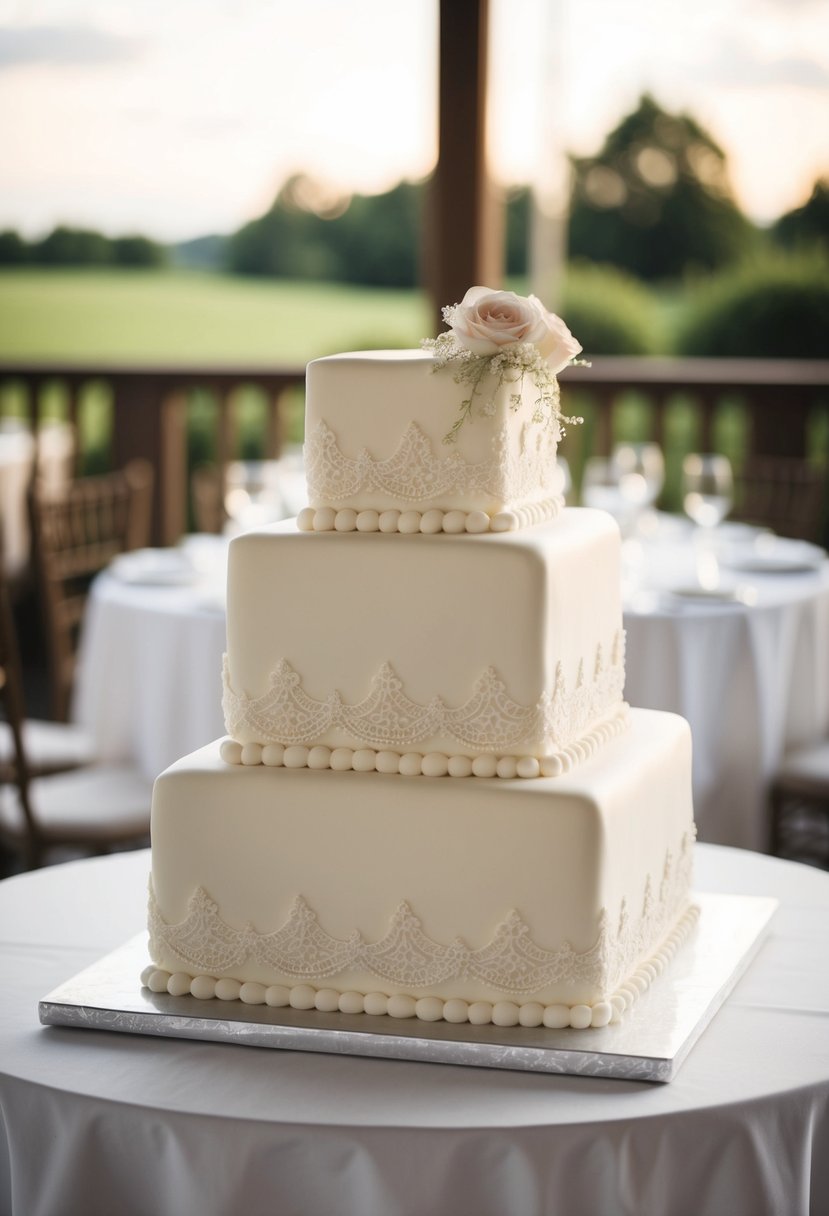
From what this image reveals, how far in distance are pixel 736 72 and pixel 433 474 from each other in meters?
10.2

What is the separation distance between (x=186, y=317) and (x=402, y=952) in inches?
386

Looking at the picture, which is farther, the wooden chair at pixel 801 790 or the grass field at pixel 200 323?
the grass field at pixel 200 323

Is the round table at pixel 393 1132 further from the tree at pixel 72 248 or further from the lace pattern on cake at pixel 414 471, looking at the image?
the tree at pixel 72 248

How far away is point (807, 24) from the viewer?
10859 mm

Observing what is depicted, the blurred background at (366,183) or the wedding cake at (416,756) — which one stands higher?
the blurred background at (366,183)

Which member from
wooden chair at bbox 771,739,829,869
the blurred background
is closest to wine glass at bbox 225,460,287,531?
wooden chair at bbox 771,739,829,869

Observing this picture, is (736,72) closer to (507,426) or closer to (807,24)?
(807,24)

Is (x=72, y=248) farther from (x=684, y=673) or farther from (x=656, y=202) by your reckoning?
→ (x=684, y=673)

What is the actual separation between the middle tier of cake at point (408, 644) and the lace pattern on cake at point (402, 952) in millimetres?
174

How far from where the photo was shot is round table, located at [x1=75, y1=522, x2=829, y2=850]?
3.61 metres

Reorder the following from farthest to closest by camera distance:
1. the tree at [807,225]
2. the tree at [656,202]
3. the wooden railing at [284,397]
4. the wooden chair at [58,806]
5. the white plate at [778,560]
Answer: the tree at [656,202] < the tree at [807,225] < the wooden railing at [284,397] < the white plate at [778,560] < the wooden chair at [58,806]

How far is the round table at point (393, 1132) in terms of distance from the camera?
1.47 meters

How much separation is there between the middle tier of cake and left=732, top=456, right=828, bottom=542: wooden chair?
3.51m

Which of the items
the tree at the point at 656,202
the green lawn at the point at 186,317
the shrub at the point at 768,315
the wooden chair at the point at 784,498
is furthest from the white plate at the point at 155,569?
the tree at the point at 656,202
